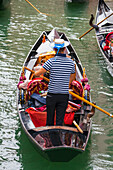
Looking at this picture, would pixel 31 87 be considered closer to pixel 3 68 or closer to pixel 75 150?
pixel 75 150

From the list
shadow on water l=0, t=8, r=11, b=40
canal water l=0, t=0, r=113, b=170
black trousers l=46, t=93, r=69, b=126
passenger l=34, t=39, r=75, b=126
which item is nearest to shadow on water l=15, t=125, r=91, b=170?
canal water l=0, t=0, r=113, b=170

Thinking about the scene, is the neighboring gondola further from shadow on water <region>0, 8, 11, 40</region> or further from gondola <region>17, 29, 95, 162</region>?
gondola <region>17, 29, 95, 162</region>

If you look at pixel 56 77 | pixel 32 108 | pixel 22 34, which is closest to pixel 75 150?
pixel 56 77

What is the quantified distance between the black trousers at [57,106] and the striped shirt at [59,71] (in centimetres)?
7

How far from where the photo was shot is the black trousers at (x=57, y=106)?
3.34 meters

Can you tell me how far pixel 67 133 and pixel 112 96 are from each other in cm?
207

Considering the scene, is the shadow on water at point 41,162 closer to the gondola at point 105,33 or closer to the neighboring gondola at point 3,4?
the gondola at point 105,33

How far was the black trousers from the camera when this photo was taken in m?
3.34

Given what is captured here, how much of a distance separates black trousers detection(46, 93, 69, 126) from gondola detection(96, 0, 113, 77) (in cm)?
A: 261

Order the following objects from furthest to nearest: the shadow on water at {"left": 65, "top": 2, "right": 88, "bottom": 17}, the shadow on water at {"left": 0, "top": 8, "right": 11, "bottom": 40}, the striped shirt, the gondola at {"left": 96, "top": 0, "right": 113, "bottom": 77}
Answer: the shadow on water at {"left": 65, "top": 2, "right": 88, "bottom": 17} → the shadow on water at {"left": 0, "top": 8, "right": 11, "bottom": 40} → the gondola at {"left": 96, "top": 0, "right": 113, "bottom": 77} → the striped shirt

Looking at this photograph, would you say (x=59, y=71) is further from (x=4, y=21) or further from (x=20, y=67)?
(x=4, y=21)

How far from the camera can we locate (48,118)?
11.7 feet

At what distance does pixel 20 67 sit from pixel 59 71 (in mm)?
3134

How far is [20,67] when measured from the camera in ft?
20.5
